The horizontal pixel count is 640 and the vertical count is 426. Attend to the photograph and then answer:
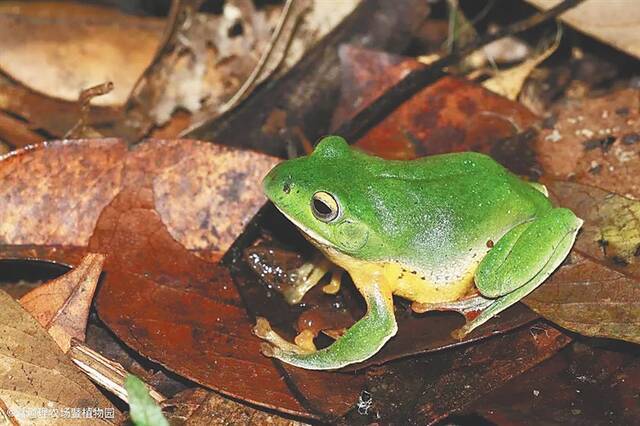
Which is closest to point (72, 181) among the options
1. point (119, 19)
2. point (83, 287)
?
point (83, 287)

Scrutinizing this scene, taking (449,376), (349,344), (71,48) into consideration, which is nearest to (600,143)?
(449,376)

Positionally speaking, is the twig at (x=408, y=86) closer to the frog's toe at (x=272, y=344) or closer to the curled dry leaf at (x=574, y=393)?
the frog's toe at (x=272, y=344)

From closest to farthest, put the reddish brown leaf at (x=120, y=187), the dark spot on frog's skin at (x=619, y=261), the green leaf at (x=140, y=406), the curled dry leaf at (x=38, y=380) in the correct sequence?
1. the green leaf at (x=140, y=406)
2. the curled dry leaf at (x=38, y=380)
3. the dark spot on frog's skin at (x=619, y=261)
4. the reddish brown leaf at (x=120, y=187)

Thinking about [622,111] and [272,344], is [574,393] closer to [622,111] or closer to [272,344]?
[272,344]

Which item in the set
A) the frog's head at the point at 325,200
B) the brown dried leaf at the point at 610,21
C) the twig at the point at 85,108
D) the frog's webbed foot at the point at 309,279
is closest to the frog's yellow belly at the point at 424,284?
the frog's head at the point at 325,200

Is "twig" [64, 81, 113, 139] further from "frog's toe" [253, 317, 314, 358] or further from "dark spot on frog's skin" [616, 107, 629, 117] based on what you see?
"dark spot on frog's skin" [616, 107, 629, 117]

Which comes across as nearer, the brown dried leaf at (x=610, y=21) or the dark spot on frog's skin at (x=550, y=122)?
the dark spot on frog's skin at (x=550, y=122)
